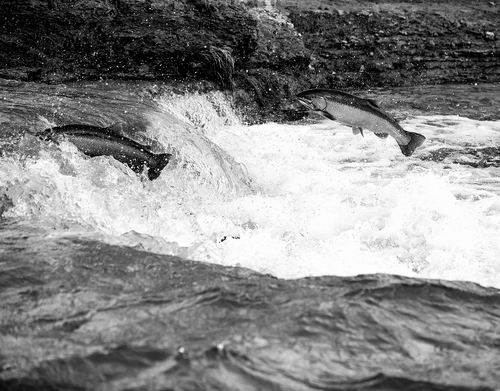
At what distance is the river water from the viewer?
242cm

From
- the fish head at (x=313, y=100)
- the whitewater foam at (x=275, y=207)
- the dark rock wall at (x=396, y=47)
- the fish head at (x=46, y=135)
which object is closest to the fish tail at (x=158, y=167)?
the whitewater foam at (x=275, y=207)

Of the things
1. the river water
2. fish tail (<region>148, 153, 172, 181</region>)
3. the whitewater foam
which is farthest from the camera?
fish tail (<region>148, 153, 172, 181</region>)

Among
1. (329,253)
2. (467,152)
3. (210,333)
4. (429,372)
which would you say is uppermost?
(429,372)

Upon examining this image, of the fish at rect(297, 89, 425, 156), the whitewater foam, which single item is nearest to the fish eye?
the fish at rect(297, 89, 425, 156)

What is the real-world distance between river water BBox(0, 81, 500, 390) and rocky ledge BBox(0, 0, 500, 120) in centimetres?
137

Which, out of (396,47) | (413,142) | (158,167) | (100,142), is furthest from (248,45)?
(100,142)

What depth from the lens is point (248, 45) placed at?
38.3ft

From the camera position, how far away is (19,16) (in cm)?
1021

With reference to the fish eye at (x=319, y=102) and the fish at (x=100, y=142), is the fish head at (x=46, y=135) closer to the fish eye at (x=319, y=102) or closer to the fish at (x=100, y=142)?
the fish at (x=100, y=142)

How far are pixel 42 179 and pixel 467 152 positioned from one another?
6089 mm

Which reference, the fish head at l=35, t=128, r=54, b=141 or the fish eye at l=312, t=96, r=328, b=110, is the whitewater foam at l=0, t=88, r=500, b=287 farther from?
the fish eye at l=312, t=96, r=328, b=110

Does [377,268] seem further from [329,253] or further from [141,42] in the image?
[141,42]

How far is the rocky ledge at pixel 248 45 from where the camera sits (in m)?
10.2

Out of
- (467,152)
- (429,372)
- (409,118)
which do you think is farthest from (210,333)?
(409,118)
